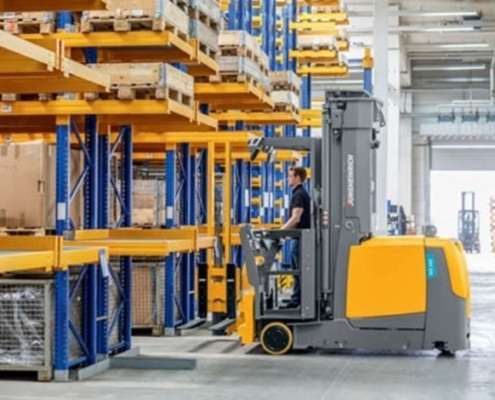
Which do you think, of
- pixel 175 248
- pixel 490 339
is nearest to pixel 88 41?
pixel 175 248

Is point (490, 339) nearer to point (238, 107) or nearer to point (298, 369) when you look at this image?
point (298, 369)

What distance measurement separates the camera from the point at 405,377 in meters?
8.99

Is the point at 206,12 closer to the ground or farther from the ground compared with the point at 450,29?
closer to the ground

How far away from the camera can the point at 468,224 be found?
128 feet

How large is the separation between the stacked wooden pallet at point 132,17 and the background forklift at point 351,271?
186cm

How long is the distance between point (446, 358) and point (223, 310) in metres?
2.79

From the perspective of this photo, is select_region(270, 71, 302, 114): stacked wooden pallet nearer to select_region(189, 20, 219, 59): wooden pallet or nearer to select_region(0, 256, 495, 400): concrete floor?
select_region(189, 20, 219, 59): wooden pallet

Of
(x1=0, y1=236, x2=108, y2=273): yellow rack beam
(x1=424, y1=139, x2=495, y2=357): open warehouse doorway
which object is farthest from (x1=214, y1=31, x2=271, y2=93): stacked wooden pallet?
(x1=424, y1=139, x2=495, y2=357): open warehouse doorway

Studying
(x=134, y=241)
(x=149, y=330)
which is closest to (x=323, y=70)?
(x=149, y=330)

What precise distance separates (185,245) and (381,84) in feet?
42.6

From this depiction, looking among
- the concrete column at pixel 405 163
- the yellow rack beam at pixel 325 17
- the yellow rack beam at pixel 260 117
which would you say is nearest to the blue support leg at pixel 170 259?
the yellow rack beam at pixel 260 117

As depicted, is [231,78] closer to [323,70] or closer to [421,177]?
[323,70]

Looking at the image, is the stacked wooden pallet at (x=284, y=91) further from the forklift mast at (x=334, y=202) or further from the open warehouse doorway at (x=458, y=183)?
the open warehouse doorway at (x=458, y=183)

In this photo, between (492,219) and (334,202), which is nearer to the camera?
(334,202)
